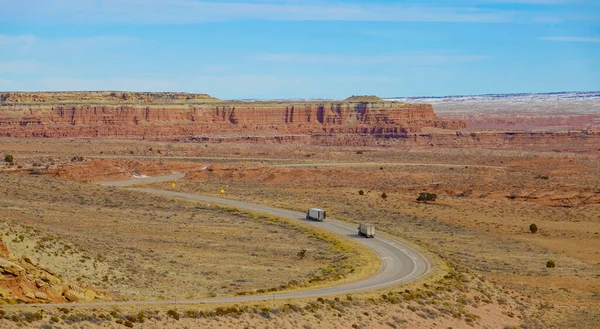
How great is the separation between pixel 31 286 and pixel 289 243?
2482 centimetres

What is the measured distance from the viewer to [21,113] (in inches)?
6949

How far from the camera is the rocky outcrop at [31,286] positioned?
2939 cm

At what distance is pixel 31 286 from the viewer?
30.4 meters

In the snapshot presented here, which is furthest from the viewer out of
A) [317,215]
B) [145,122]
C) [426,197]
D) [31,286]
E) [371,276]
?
[145,122]

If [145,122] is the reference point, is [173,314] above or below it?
below

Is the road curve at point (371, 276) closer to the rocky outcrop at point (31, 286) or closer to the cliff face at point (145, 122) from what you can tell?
the rocky outcrop at point (31, 286)

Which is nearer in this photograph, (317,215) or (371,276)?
(371,276)

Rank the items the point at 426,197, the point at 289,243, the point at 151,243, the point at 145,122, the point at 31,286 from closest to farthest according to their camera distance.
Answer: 1. the point at 31,286
2. the point at 151,243
3. the point at 289,243
4. the point at 426,197
5. the point at 145,122

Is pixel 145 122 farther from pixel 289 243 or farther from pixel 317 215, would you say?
pixel 289 243

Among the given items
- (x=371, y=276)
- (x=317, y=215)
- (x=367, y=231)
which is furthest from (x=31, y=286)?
(x=317, y=215)

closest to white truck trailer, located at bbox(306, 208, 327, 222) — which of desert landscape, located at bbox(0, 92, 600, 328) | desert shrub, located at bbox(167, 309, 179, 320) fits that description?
desert landscape, located at bbox(0, 92, 600, 328)

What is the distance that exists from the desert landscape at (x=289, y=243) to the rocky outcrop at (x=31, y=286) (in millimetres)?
77

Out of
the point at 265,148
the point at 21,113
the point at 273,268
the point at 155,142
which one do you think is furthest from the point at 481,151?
the point at 273,268

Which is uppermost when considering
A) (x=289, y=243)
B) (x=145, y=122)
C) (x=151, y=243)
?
(x=145, y=122)
